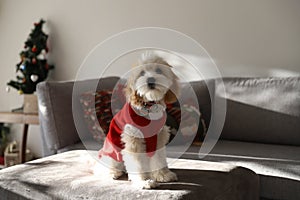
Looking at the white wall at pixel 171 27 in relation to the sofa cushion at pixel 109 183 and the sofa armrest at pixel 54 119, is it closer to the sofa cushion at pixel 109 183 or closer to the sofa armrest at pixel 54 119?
the sofa armrest at pixel 54 119

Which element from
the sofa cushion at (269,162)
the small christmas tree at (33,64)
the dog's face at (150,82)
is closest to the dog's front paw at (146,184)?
the dog's face at (150,82)

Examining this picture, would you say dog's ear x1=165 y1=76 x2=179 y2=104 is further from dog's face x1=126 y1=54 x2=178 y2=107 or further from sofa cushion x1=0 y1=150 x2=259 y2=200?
sofa cushion x1=0 y1=150 x2=259 y2=200

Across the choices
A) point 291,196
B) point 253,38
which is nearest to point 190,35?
point 253,38

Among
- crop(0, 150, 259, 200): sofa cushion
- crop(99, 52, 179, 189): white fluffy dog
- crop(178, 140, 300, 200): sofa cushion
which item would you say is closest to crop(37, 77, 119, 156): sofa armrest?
crop(0, 150, 259, 200): sofa cushion

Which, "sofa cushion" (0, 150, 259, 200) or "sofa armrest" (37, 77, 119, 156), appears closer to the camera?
"sofa cushion" (0, 150, 259, 200)

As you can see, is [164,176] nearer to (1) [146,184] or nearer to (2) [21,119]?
(1) [146,184]

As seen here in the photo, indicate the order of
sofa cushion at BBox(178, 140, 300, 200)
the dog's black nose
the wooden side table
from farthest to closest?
the wooden side table < sofa cushion at BBox(178, 140, 300, 200) < the dog's black nose

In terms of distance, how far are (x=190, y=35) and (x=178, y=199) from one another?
1803mm

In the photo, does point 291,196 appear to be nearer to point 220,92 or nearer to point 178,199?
point 178,199

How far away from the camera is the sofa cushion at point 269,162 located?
5.66 ft

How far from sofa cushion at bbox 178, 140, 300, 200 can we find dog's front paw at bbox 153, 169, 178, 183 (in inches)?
20.7

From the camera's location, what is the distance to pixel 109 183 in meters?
1.47

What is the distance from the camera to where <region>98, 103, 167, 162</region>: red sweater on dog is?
138cm

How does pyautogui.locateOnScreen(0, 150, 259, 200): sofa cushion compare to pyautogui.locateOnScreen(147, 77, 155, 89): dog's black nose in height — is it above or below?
below
